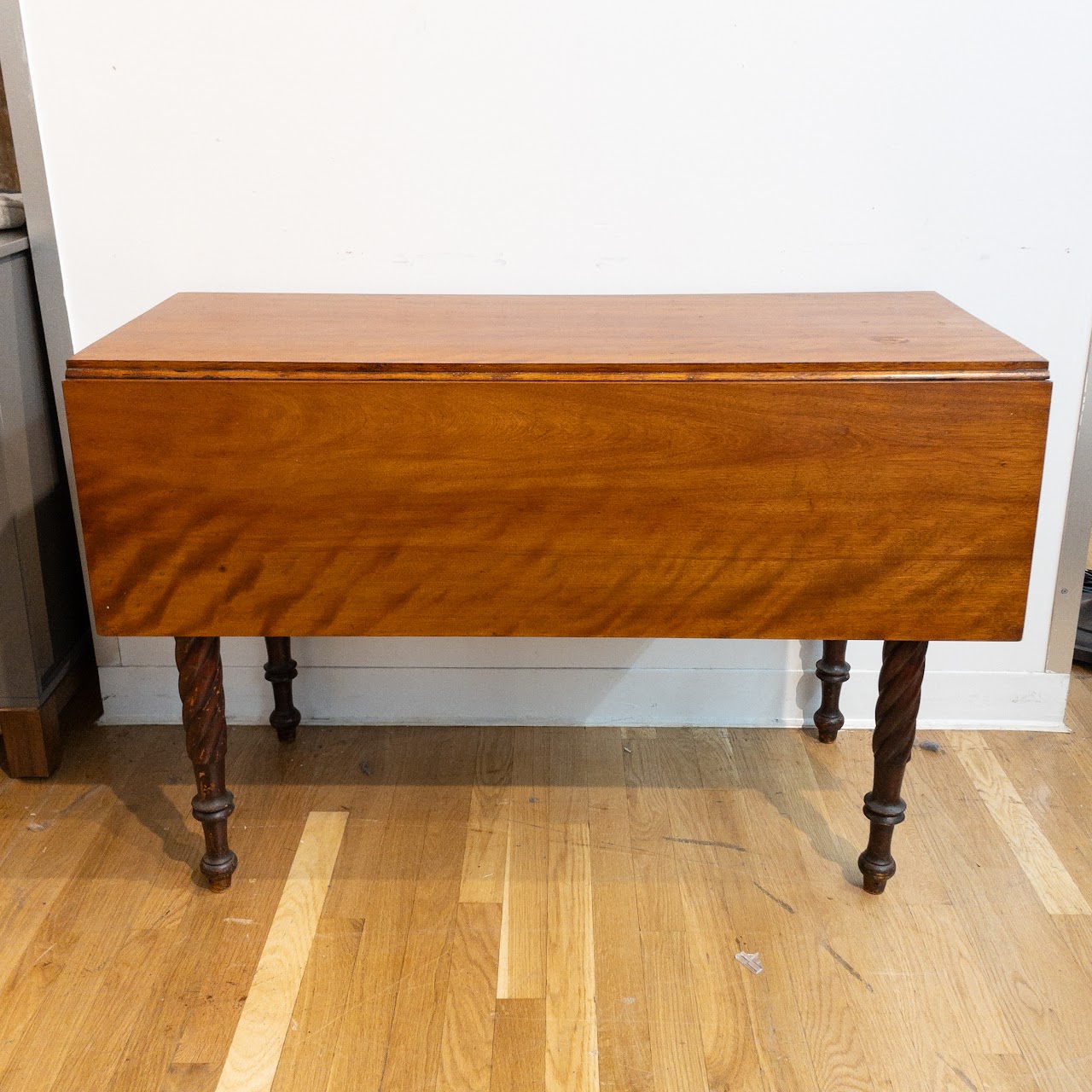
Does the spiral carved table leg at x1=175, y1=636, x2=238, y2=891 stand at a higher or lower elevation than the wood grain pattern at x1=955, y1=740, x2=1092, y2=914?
higher

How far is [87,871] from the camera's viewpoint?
5.48ft

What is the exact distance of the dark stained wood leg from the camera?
4.95 ft

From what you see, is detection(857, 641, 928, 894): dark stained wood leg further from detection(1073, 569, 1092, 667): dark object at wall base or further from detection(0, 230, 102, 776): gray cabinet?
detection(0, 230, 102, 776): gray cabinet

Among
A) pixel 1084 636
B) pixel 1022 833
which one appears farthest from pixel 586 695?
pixel 1084 636

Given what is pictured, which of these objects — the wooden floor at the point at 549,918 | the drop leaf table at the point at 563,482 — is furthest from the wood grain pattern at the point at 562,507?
the wooden floor at the point at 549,918

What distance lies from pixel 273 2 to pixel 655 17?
0.55 metres

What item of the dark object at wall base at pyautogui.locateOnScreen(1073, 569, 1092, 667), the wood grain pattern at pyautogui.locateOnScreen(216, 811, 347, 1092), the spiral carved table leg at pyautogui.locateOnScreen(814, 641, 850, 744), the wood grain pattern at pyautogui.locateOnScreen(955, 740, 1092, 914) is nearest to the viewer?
the wood grain pattern at pyautogui.locateOnScreen(216, 811, 347, 1092)

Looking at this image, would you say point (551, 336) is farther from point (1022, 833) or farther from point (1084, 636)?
point (1084, 636)

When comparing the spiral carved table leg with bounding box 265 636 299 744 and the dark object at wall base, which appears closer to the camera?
the spiral carved table leg with bounding box 265 636 299 744

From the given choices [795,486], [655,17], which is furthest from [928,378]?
[655,17]

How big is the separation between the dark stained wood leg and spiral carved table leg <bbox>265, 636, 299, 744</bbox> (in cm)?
94

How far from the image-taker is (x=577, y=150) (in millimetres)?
1765

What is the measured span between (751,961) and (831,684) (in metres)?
0.58

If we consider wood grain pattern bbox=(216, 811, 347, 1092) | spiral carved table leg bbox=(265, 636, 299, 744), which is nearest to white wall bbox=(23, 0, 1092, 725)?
spiral carved table leg bbox=(265, 636, 299, 744)
